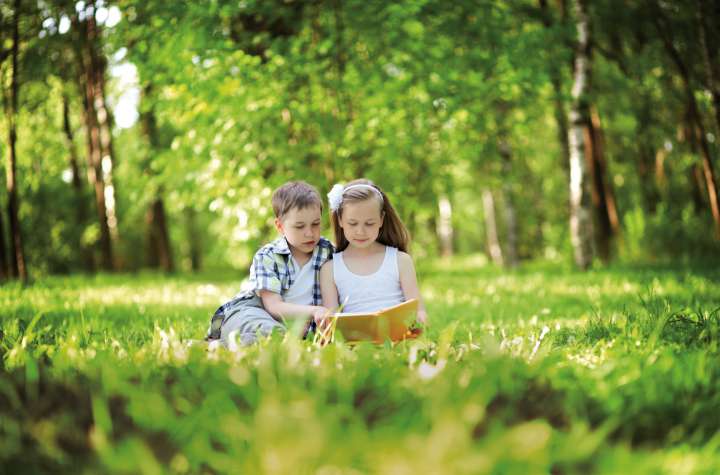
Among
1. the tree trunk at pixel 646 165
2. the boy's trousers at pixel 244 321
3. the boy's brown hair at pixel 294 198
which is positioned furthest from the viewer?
the tree trunk at pixel 646 165

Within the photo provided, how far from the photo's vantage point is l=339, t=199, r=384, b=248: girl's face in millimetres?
3652

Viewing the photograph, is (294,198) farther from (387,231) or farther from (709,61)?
(709,61)

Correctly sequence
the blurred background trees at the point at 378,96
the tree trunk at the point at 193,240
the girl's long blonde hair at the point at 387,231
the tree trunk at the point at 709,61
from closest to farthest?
1. the girl's long blonde hair at the point at 387,231
2. the tree trunk at the point at 709,61
3. the blurred background trees at the point at 378,96
4. the tree trunk at the point at 193,240

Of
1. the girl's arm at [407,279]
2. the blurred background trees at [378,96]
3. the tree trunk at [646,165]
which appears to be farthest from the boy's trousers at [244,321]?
the tree trunk at [646,165]

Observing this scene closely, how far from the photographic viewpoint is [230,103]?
8.28 m

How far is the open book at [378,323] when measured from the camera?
2994 mm

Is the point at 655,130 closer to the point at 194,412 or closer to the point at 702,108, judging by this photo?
the point at 702,108

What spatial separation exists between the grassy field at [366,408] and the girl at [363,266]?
0.98m

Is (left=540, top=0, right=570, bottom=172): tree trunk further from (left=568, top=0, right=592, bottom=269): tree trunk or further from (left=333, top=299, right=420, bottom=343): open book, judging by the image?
(left=333, top=299, right=420, bottom=343): open book

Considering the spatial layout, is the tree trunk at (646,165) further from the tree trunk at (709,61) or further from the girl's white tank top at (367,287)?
the girl's white tank top at (367,287)

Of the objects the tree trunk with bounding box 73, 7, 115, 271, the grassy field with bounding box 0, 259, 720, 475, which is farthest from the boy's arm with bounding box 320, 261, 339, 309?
the tree trunk with bounding box 73, 7, 115, 271

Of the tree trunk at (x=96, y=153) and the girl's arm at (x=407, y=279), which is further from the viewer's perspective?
the tree trunk at (x=96, y=153)

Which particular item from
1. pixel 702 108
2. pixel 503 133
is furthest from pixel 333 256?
pixel 702 108

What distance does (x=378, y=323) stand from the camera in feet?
9.92
